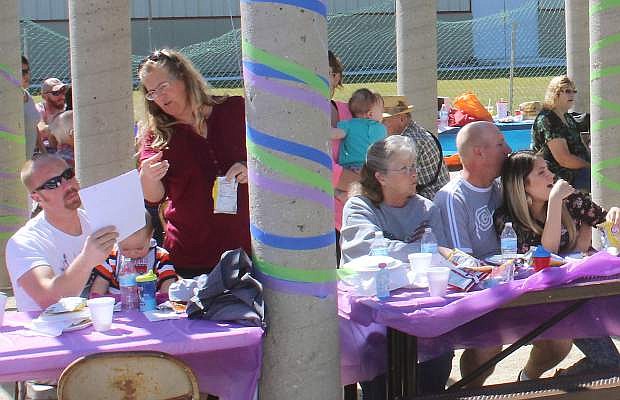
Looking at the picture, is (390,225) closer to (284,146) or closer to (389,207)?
(389,207)

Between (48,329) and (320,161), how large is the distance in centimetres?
115

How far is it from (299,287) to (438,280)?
0.57 metres

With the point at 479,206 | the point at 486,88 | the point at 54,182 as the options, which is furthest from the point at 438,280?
the point at 486,88

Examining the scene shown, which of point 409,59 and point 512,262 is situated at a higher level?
point 409,59

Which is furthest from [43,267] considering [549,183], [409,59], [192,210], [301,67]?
[409,59]

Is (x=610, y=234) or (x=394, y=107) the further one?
(x=394, y=107)

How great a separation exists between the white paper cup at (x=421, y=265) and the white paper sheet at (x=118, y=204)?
1.12 metres

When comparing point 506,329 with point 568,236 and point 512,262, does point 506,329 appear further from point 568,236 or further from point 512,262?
point 568,236

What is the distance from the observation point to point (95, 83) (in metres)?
5.69

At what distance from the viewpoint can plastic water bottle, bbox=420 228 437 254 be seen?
4.13m

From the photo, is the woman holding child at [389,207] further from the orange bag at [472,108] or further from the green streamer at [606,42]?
the orange bag at [472,108]

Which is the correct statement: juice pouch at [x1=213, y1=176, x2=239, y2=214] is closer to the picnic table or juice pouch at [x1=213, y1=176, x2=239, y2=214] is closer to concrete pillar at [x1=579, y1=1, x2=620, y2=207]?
the picnic table

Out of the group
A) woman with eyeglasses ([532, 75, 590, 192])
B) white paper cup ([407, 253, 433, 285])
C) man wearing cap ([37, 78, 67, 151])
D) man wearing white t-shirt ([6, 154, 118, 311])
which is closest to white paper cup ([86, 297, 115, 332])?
man wearing white t-shirt ([6, 154, 118, 311])

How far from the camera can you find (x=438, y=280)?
12.2 ft
